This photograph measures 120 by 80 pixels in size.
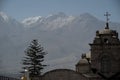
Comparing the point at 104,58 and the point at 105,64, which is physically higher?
the point at 104,58

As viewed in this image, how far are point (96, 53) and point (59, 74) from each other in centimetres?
558

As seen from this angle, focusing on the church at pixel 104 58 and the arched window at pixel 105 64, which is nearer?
the church at pixel 104 58

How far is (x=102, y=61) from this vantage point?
2488 inches

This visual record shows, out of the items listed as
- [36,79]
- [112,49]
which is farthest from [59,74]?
[112,49]

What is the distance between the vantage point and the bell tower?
63.0m

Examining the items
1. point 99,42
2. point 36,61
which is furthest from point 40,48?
point 99,42

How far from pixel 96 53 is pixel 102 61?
1.27 m

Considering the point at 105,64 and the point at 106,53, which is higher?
the point at 106,53

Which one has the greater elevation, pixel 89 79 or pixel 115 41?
pixel 115 41

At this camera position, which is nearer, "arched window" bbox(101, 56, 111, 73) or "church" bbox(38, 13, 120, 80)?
"church" bbox(38, 13, 120, 80)

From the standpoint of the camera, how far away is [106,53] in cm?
6312

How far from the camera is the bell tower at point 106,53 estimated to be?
63031 mm

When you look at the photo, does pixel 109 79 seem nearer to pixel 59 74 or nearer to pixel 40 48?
pixel 59 74

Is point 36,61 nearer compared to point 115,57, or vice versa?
point 115,57
